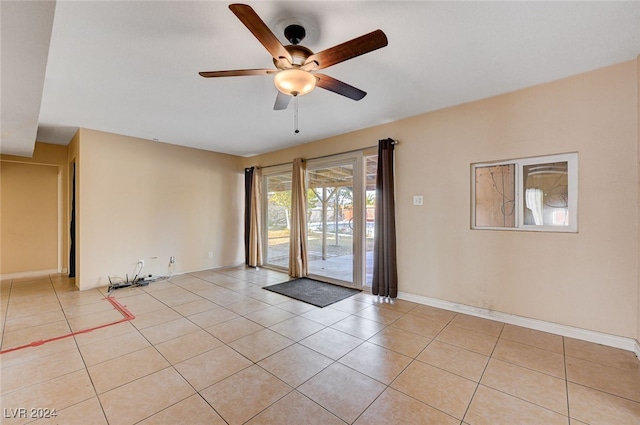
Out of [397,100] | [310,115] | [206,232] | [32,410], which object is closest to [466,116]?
[397,100]

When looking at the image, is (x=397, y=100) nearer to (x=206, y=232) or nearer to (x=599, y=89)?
(x=599, y=89)

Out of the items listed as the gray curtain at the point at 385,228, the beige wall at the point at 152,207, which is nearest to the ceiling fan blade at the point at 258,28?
the gray curtain at the point at 385,228

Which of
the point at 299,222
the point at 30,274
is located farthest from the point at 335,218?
the point at 30,274

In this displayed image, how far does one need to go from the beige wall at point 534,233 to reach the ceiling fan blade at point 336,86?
68.2 inches

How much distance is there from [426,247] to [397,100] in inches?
77.4

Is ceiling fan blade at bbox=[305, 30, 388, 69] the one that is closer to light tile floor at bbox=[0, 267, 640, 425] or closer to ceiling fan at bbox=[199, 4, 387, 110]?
ceiling fan at bbox=[199, 4, 387, 110]

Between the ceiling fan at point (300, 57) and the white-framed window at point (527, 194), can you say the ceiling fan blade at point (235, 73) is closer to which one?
the ceiling fan at point (300, 57)

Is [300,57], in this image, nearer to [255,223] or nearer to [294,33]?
[294,33]

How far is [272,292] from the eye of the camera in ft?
13.7

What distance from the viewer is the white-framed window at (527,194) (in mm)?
2674

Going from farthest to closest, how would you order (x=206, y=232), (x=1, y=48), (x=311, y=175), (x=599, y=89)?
(x=206, y=232) → (x=311, y=175) → (x=599, y=89) → (x=1, y=48)

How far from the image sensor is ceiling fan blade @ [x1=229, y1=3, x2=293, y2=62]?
1322mm

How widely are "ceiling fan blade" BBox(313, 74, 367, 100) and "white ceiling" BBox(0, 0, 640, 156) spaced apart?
0.28m

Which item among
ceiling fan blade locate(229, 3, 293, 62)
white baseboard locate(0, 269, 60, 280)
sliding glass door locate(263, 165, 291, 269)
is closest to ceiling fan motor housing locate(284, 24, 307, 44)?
ceiling fan blade locate(229, 3, 293, 62)
